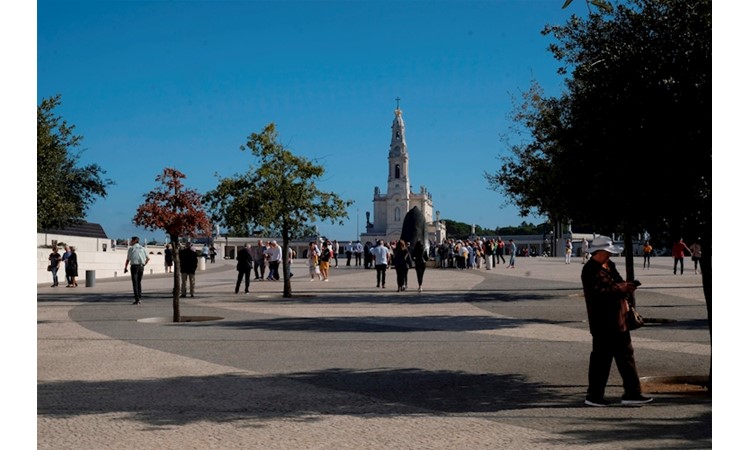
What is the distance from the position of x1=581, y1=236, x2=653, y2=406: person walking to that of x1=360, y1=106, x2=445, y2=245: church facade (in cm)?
14470

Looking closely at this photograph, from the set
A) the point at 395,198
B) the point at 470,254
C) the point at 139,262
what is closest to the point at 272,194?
the point at 139,262

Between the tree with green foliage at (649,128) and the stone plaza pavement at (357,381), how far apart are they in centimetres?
176

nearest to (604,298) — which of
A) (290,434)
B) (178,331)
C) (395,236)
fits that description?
(290,434)

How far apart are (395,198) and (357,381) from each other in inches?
5825

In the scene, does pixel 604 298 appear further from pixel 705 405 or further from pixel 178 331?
pixel 178 331

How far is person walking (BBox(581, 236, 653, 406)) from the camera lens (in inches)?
298

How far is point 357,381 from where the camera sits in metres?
9.00

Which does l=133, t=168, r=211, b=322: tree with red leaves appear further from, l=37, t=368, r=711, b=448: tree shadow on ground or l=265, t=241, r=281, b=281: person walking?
l=265, t=241, r=281, b=281: person walking

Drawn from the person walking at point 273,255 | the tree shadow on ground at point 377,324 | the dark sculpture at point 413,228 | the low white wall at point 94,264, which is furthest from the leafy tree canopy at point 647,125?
the dark sculpture at point 413,228

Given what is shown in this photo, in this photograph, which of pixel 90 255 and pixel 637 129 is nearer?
pixel 637 129

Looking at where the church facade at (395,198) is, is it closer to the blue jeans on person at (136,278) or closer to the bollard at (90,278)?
the bollard at (90,278)
